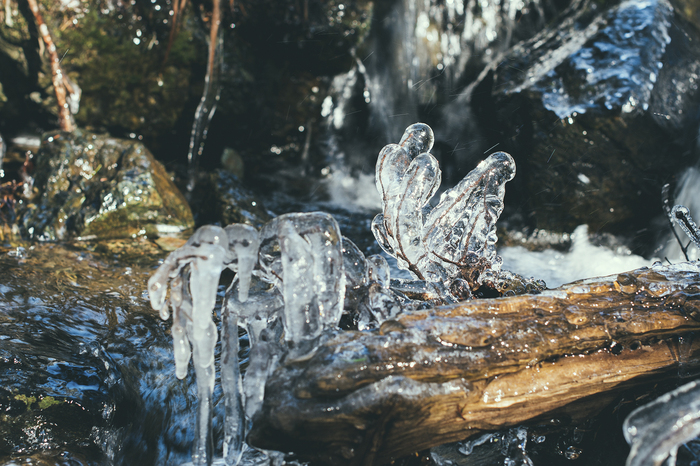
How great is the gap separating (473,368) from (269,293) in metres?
0.94

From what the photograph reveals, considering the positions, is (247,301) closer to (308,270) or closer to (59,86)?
(308,270)

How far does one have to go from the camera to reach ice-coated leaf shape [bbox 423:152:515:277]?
8.32 feet

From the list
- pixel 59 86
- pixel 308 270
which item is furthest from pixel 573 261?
pixel 59 86

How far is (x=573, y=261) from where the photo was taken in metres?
4.80

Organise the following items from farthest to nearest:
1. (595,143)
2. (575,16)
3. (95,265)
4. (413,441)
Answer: (575,16), (595,143), (95,265), (413,441)

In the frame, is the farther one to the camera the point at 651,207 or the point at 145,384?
the point at 651,207

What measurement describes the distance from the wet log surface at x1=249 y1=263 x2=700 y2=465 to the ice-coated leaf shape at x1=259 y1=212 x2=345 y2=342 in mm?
120

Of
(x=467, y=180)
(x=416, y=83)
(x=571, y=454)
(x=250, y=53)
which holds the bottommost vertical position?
(x=571, y=454)

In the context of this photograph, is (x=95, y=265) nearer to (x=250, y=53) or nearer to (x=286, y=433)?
(x=286, y=433)

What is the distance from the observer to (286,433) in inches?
61.5

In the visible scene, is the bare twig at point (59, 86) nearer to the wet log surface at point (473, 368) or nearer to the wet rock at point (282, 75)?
the wet rock at point (282, 75)

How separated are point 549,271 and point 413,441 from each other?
3330mm

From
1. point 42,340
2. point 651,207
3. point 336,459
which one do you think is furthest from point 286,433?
point 651,207

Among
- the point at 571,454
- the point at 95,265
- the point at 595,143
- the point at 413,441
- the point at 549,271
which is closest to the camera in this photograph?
the point at 413,441
